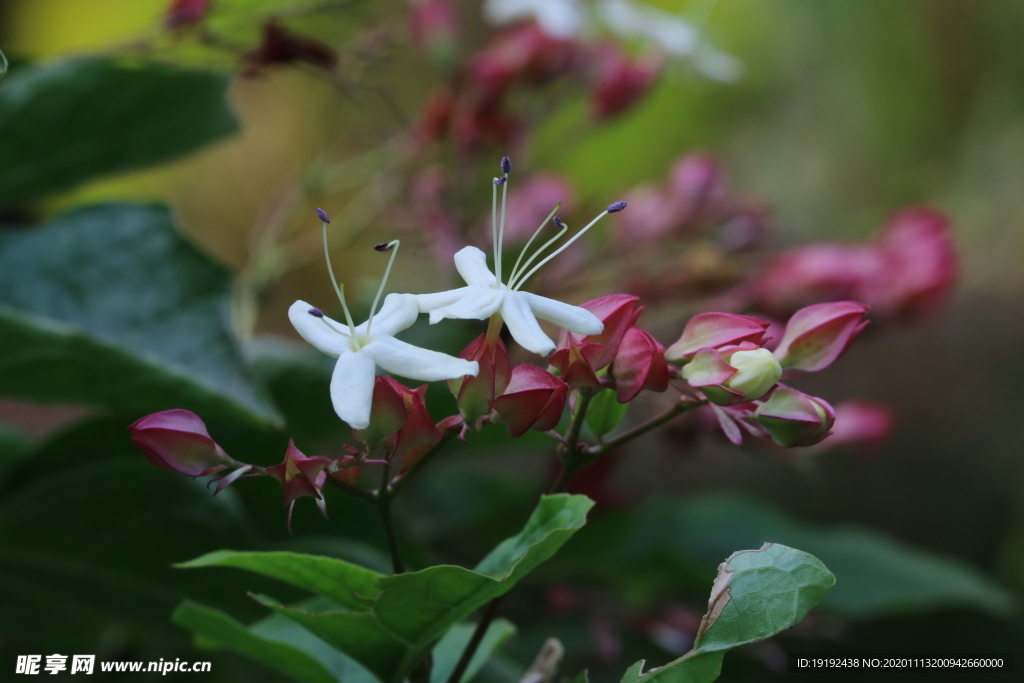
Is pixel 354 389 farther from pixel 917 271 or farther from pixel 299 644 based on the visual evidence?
pixel 917 271

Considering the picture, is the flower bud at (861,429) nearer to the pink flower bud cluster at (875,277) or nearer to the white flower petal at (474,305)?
the pink flower bud cluster at (875,277)

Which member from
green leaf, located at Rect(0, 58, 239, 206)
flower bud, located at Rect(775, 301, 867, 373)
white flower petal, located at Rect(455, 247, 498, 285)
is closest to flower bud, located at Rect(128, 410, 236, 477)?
white flower petal, located at Rect(455, 247, 498, 285)

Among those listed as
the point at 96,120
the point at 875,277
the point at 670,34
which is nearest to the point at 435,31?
the point at 670,34

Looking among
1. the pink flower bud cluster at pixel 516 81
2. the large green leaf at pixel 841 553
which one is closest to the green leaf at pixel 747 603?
the large green leaf at pixel 841 553

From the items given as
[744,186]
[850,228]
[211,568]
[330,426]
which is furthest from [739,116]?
[211,568]

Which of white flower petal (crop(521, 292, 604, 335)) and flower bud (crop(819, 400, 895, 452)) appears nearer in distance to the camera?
white flower petal (crop(521, 292, 604, 335))

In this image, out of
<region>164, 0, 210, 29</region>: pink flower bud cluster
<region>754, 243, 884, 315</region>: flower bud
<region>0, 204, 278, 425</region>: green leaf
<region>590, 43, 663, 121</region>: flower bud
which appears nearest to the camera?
<region>0, 204, 278, 425</region>: green leaf

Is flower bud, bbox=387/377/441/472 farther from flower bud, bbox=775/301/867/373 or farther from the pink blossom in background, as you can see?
the pink blossom in background

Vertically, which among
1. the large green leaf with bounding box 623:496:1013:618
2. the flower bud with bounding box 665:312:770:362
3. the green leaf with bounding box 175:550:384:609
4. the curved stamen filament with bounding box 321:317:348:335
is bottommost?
the large green leaf with bounding box 623:496:1013:618
